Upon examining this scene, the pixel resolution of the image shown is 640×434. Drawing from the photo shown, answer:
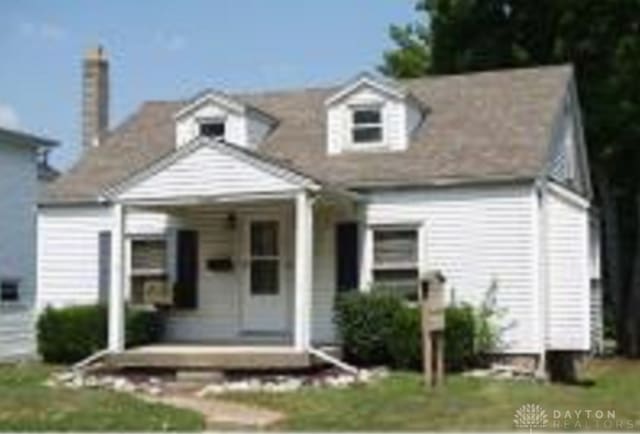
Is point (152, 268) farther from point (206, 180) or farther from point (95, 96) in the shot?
point (95, 96)

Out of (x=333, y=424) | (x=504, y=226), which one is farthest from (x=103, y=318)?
(x=333, y=424)

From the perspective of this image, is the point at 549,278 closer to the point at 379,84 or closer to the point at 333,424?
the point at 379,84

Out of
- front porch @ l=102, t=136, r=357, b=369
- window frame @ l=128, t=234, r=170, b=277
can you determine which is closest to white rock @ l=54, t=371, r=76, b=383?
front porch @ l=102, t=136, r=357, b=369

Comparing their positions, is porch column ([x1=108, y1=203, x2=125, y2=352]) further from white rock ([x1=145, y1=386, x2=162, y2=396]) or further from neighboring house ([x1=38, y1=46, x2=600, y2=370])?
white rock ([x1=145, y1=386, x2=162, y2=396])

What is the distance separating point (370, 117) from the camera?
94.6 ft

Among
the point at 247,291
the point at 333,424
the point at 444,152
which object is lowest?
the point at 333,424

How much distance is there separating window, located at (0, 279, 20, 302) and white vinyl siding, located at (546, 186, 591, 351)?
15365 mm

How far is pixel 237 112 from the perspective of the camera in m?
29.5

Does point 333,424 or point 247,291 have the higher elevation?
point 247,291

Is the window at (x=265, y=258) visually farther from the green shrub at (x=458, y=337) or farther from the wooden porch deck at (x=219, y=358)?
the green shrub at (x=458, y=337)

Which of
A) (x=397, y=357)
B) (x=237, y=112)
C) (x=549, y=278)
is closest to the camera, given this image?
(x=397, y=357)

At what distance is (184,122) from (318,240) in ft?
15.4

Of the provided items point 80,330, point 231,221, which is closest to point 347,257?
point 231,221

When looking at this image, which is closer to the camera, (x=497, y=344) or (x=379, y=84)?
(x=497, y=344)
